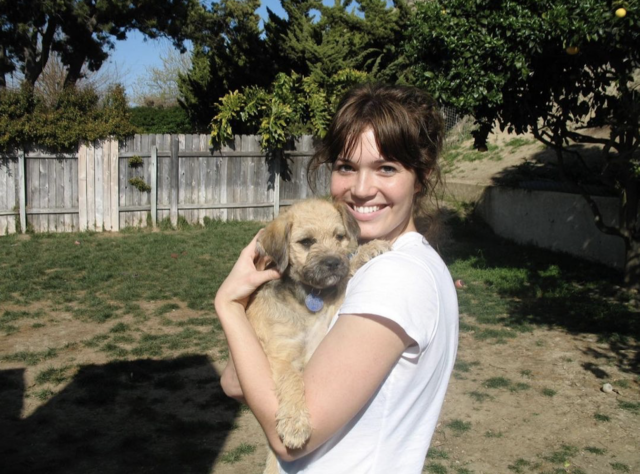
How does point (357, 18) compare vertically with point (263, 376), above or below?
above

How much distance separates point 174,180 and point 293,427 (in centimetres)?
1504

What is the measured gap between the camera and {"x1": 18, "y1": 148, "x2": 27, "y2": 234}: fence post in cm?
1477

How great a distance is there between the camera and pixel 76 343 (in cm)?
805

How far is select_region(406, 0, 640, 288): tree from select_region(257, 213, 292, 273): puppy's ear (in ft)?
22.4

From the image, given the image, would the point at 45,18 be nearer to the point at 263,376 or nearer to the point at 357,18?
the point at 357,18

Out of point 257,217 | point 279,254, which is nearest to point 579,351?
point 279,254

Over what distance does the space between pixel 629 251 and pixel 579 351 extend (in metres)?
3.86

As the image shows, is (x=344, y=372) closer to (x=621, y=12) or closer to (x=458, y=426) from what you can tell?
(x=458, y=426)

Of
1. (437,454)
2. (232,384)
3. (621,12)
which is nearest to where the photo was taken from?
(232,384)

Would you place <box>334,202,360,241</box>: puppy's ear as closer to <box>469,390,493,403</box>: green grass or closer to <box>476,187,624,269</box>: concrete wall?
<box>469,390,493,403</box>: green grass

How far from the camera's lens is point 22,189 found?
48.7 feet

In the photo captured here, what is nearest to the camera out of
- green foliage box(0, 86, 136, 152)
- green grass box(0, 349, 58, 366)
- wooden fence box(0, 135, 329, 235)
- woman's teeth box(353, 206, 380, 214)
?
woman's teeth box(353, 206, 380, 214)

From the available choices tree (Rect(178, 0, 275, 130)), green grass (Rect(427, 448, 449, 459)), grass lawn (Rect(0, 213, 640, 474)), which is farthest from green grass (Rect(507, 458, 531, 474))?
tree (Rect(178, 0, 275, 130))

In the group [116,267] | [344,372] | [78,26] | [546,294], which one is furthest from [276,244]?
[78,26]
